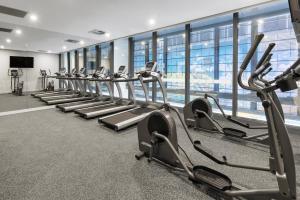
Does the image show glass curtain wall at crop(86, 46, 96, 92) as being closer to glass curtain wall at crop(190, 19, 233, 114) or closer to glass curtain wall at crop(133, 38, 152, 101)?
glass curtain wall at crop(133, 38, 152, 101)

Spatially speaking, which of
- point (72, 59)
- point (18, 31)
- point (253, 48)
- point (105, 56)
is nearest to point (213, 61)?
point (253, 48)

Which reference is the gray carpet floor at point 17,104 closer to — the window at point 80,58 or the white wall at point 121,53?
the white wall at point 121,53

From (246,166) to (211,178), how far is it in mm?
523

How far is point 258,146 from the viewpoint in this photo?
9.55 feet

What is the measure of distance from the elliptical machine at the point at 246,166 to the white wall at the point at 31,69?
11.9 m

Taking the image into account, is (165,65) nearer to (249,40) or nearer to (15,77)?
(249,40)

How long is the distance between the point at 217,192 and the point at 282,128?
81 cm

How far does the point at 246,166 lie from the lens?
1997 mm

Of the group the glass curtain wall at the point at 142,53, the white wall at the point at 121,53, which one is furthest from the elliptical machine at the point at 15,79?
the glass curtain wall at the point at 142,53

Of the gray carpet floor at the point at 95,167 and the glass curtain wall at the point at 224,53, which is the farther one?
the glass curtain wall at the point at 224,53

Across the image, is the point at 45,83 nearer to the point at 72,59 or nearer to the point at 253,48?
the point at 72,59

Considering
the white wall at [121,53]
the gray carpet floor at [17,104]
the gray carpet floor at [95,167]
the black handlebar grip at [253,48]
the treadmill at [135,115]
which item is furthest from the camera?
the white wall at [121,53]

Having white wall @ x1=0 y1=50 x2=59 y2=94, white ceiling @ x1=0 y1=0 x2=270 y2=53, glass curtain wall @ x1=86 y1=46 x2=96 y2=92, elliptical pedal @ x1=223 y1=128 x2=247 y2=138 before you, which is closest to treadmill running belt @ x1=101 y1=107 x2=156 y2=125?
elliptical pedal @ x1=223 y1=128 x2=247 y2=138

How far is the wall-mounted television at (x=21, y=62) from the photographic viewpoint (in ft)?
35.3
